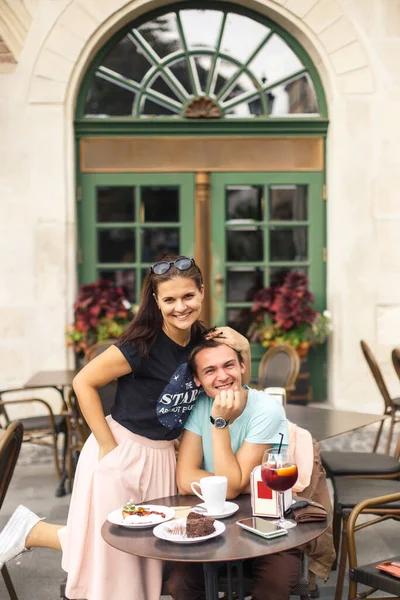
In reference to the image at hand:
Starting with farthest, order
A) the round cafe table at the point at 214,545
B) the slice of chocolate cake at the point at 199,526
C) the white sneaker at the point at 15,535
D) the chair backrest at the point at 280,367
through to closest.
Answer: the chair backrest at the point at 280,367, the white sneaker at the point at 15,535, the slice of chocolate cake at the point at 199,526, the round cafe table at the point at 214,545

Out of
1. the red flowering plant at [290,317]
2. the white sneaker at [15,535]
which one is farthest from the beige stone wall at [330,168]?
the white sneaker at [15,535]

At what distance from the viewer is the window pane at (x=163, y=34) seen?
8.52m

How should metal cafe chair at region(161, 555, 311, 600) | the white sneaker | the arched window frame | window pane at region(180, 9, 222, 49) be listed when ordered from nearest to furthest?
metal cafe chair at region(161, 555, 311, 600), the white sneaker, the arched window frame, window pane at region(180, 9, 222, 49)

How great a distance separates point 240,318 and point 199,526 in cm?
603

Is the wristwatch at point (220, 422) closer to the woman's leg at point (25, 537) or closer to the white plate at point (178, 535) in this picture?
the white plate at point (178, 535)

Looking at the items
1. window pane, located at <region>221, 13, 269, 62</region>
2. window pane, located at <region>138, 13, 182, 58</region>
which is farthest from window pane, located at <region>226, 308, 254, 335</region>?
window pane, located at <region>138, 13, 182, 58</region>

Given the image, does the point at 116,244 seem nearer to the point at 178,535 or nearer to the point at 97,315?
the point at 97,315

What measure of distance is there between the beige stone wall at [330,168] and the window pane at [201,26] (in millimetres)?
386

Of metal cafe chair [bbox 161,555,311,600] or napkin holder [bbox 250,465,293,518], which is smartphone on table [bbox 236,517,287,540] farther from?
metal cafe chair [bbox 161,555,311,600]

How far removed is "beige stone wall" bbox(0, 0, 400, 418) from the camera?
8.16m

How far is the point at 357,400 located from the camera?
8352mm

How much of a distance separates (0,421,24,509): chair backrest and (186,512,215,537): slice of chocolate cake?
3.15 ft

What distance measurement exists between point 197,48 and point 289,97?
103cm

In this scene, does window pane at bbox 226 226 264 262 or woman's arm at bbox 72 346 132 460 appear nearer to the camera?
woman's arm at bbox 72 346 132 460
